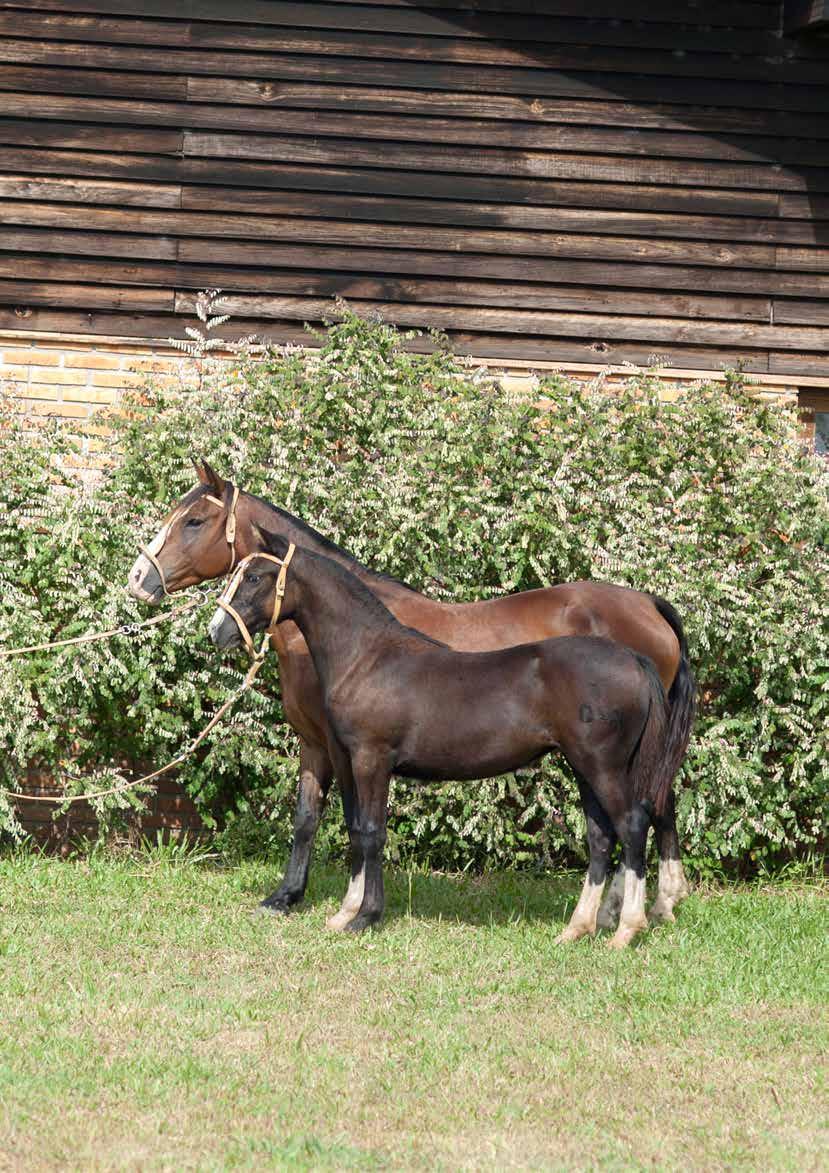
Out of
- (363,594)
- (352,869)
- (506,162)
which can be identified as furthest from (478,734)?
(506,162)

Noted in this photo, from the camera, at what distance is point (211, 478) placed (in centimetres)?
723

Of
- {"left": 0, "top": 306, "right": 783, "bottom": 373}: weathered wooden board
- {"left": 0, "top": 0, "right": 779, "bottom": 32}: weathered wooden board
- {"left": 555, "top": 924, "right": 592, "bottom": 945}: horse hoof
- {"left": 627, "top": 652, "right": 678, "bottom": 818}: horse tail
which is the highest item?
{"left": 0, "top": 0, "right": 779, "bottom": 32}: weathered wooden board

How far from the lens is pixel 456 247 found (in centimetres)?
1023

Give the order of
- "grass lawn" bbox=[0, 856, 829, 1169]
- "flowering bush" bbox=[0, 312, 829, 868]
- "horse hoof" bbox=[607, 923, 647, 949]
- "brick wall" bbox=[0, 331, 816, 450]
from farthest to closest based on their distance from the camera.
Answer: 1. "brick wall" bbox=[0, 331, 816, 450]
2. "flowering bush" bbox=[0, 312, 829, 868]
3. "horse hoof" bbox=[607, 923, 647, 949]
4. "grass lawn" bbox=[0, 856, 829, 1169]

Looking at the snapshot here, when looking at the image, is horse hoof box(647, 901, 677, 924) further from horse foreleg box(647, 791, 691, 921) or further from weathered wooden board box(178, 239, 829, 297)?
weathered wooden board box(178, 239, 829, 297)

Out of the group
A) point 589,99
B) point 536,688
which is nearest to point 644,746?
point 536,688

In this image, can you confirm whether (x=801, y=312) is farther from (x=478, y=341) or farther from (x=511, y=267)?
(x=478, y=341)

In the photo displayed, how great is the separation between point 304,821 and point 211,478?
184 centimetres

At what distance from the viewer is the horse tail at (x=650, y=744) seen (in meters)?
6.72

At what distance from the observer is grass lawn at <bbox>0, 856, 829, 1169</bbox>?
430 centimetres

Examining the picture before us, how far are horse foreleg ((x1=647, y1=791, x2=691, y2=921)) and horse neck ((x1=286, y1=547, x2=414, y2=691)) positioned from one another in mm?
1924

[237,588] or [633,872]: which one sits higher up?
[237,588]

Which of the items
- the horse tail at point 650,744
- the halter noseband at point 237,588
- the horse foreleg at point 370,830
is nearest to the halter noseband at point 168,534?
the halter noseband at point 237,588

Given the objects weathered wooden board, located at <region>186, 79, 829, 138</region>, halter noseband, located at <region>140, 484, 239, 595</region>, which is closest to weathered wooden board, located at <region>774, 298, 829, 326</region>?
weathered wooden board, located at <region>186, 79, 829, 138</region>
